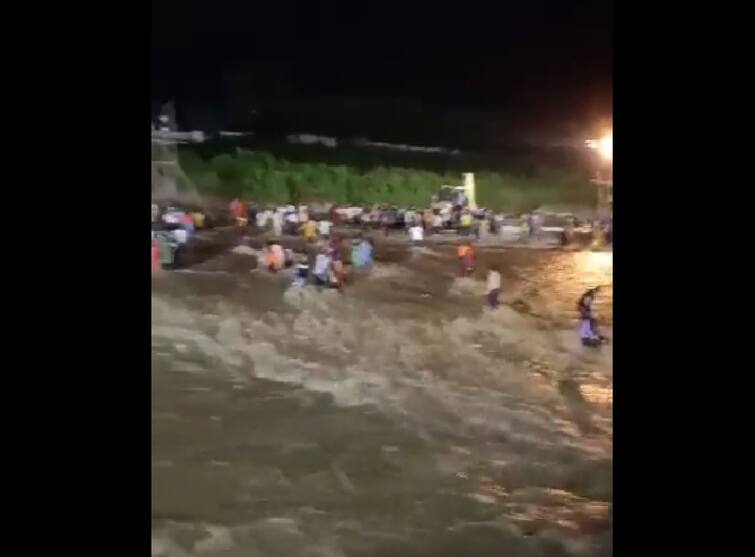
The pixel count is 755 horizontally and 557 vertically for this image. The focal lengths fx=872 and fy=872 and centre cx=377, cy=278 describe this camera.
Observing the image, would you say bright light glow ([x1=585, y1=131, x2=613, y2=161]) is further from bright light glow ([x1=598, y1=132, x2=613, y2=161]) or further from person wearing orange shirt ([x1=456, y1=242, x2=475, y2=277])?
person wearing orange shirt ([x1=456, y1=242, x2=475, y2=277])

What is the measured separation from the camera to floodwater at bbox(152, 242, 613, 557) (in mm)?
993

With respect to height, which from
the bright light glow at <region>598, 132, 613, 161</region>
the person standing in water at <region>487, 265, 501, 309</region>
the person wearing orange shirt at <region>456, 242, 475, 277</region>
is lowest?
the person standing in water at <region>487, 265, 501, 309</region>

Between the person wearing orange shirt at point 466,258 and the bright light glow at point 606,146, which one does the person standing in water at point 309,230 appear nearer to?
the person wearing orange shirt at point 466,258

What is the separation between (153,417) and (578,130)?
0.60m

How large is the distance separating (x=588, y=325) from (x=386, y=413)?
0.27 metres

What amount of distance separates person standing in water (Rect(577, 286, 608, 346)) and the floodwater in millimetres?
11

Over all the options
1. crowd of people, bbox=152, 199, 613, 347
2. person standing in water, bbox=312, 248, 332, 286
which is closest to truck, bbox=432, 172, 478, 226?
crowd of people, bbox=152, 199, 613, 347

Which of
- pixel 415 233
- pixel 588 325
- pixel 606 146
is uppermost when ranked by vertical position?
pixel 606 146

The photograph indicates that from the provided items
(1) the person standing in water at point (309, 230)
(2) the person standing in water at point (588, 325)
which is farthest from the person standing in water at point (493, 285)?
(1) the person standing in water at point (309, 230)

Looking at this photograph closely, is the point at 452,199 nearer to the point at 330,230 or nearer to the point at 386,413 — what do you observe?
the point at 330,230

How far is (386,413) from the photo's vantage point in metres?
1.02

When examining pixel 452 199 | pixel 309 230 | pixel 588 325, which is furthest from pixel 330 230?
pixel 588 325
